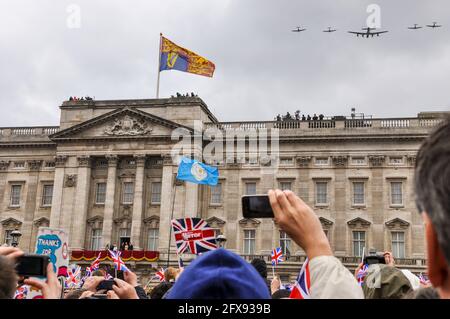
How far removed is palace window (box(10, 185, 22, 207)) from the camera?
53122mm

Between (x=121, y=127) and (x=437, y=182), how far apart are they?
50.1m

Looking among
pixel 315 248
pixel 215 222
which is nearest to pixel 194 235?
pixel 315 248

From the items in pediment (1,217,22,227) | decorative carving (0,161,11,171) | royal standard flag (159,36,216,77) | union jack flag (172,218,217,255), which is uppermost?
royal standard flag (159,36,216,77)

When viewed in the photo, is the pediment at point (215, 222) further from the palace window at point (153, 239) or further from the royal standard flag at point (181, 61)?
the royal standard flag at point (181, 61)

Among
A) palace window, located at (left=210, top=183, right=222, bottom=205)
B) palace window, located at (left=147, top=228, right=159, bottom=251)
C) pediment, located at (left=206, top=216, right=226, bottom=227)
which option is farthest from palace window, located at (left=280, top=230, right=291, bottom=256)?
palace window, located at (left=147, top=228, right=159, bottom=251)

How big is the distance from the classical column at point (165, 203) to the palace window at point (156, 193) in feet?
3.75

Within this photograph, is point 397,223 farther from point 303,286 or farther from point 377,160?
point 303,286

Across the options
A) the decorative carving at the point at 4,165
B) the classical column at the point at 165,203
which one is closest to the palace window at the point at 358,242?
the classical column at the point at 165,203

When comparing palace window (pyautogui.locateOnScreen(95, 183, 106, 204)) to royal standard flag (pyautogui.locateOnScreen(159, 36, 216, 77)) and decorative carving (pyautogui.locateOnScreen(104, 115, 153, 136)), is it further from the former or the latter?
royal standard flag (pyautogui.locateOnScreen(159, 36, 216, 77))

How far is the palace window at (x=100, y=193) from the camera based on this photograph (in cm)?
5088

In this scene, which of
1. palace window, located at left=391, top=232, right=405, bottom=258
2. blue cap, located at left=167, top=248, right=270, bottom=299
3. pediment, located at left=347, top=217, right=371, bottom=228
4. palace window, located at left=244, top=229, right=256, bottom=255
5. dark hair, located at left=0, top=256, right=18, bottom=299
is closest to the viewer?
blue cap, located at left=167, top=248, right=270, bottom=299

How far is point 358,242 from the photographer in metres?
46.5

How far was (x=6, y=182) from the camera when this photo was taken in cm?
5362
